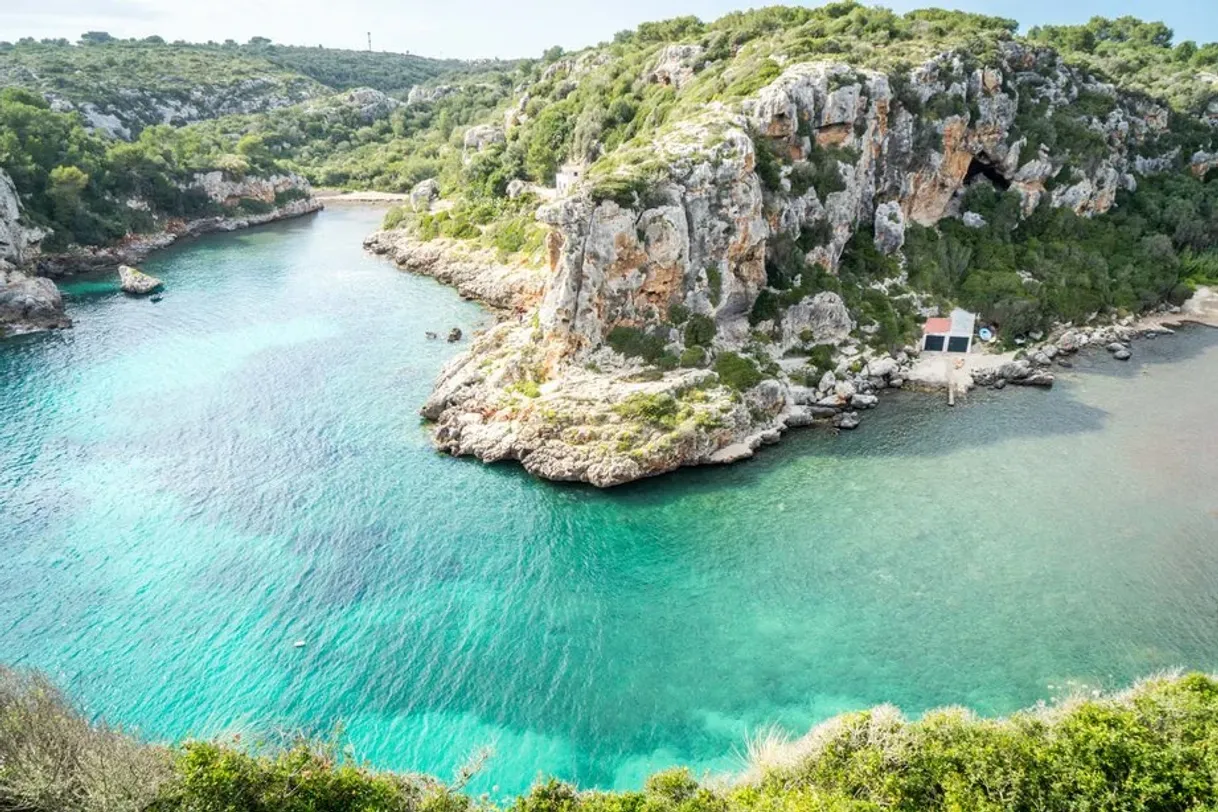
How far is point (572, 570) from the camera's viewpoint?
3500cm

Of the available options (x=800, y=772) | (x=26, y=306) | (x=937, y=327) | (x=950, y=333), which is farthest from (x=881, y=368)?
(x=26, y=306)

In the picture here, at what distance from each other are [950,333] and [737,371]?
72.6 feet

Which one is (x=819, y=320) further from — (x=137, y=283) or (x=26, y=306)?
(x=26, y=306)

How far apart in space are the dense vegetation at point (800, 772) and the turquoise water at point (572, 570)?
17.5 ft

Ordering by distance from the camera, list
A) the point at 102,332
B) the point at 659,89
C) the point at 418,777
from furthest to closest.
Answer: the point at 659,89 → the point at 102,332 → the point at 418,777

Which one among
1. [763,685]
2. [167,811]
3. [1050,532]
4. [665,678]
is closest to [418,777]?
[167,811]

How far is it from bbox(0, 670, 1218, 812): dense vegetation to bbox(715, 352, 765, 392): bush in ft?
91.4

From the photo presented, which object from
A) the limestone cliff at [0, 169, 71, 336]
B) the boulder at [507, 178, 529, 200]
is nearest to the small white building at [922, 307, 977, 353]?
the boulder at [507, 178, 529, 200]

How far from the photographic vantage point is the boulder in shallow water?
76562 millimetres

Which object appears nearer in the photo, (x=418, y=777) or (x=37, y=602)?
(x=418, y=777)

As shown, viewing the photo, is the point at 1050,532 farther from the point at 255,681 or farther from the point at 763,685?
the point at 255,681

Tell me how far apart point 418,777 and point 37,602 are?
23867 mm

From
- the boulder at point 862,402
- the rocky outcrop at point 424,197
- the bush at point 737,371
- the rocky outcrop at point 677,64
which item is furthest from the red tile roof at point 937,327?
the rocky outcrop at point 424,197

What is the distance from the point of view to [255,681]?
28.3m
